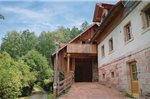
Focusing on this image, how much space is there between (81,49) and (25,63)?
1754cm

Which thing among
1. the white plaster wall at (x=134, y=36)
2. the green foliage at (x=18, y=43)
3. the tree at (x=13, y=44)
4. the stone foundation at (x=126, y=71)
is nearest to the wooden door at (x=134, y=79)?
the stone foundation at (x=126, y=71)

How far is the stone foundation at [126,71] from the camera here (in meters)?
9.36

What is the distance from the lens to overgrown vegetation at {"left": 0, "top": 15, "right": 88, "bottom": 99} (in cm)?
2277

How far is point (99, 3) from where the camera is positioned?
57.5 feet

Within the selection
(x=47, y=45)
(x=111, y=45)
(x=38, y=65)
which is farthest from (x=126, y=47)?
(x=47, y=45)

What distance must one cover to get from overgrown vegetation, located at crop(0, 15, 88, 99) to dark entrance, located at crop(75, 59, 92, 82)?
7.95m

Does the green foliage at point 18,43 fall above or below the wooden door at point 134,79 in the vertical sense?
above

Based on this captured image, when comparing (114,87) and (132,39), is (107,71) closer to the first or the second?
(114,87)

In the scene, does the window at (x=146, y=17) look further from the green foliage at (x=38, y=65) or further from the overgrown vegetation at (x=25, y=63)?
the green foliage at (x=38, y=65)

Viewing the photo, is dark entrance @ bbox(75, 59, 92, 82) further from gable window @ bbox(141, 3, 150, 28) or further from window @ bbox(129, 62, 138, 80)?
gable window @ bbox(141, 3, 150, 28)

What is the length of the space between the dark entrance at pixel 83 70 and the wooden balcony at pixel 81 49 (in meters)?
4.07

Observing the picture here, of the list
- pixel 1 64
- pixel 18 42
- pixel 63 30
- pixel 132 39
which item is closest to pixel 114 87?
pixel 132 39

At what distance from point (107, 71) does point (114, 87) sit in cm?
220

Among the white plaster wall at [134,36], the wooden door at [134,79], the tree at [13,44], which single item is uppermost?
the tree at [13,44]
